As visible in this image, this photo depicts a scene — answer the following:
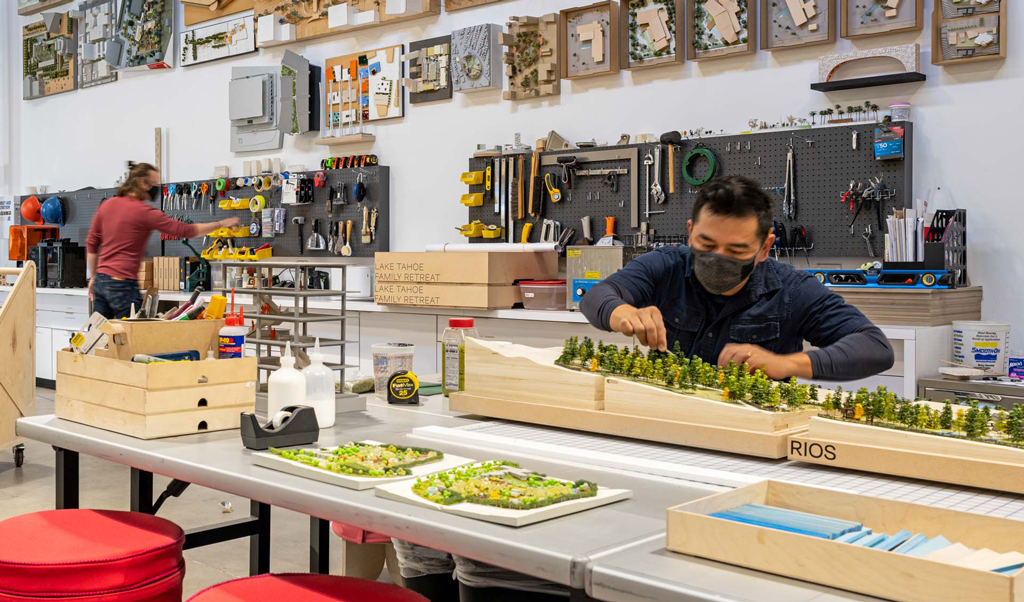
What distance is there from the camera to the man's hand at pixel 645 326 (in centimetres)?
208

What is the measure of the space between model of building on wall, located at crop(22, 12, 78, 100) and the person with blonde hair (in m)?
4.21

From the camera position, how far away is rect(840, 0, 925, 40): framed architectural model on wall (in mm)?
3764

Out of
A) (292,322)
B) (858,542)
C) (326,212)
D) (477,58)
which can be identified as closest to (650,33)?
(477,58)

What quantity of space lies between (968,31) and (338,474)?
331 cm

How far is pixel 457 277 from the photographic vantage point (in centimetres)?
459

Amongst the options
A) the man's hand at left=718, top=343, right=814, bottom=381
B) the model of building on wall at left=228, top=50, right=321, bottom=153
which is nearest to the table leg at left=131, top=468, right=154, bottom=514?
the man's hand at left=718, top=343, right=814, bottom=381

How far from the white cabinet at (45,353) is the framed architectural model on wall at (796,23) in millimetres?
5986

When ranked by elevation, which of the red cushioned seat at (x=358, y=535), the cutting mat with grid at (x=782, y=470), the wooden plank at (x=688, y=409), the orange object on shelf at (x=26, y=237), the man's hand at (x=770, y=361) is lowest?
the red cushioned seat at (x=358, y=535)

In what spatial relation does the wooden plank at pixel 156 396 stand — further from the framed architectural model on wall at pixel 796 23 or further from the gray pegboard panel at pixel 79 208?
the gray pegboard panel at pixel 79 208

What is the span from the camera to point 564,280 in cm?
462

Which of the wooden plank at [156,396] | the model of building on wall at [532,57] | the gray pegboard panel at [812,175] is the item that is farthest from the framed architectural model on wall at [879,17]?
the wooden plank at [156,396]

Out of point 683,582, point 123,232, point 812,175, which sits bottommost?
point 683,582

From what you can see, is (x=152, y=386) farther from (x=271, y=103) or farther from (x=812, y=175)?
(x=271, y=103)

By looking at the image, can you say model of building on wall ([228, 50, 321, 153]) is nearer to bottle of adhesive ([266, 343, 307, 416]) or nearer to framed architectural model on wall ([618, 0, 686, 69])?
framed architectural model on wall ([618, 0, 686, 69])
